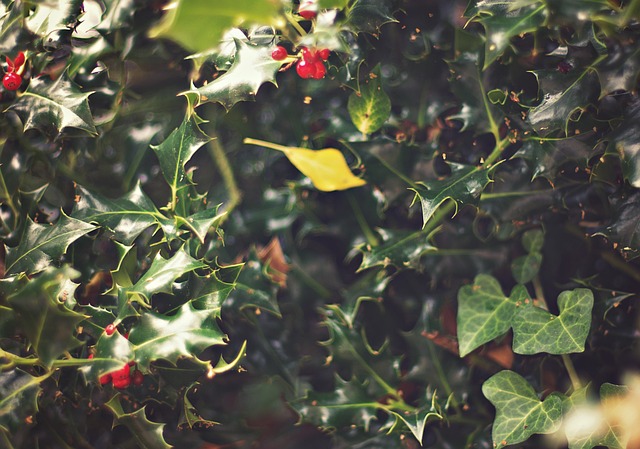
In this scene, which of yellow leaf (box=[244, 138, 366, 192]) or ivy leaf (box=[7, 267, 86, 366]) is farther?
yellow leaf (box=[244, 138, 366, 192])

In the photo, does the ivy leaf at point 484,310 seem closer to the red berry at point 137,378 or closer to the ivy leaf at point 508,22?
the ivy leaf at point 508,22

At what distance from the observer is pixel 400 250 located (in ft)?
2.80

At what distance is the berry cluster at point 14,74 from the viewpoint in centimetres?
82

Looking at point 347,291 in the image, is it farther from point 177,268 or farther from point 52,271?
A: point 52,271

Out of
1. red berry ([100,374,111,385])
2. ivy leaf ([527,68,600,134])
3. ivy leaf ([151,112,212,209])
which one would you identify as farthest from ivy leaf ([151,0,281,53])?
red berry ([100,374,111,385])

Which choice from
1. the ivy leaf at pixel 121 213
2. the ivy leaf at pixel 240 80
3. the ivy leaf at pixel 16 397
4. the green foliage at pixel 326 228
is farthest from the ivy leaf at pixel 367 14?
the ivy leaf at pixel 16 397

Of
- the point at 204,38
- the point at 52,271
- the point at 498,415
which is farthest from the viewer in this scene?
the point at 498,415

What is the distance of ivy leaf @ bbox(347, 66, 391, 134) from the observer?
2.70 feet

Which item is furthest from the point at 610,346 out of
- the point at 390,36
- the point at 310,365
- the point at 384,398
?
the point at 390,36

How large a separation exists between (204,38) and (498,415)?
58cm

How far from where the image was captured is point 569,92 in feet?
2.31

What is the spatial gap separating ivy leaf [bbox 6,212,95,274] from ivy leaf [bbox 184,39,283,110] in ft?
0.75

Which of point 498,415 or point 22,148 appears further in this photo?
point 22,148

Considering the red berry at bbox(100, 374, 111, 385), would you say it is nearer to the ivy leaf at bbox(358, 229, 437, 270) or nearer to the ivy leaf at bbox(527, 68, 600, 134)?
the ivy leaf at bbox(358, 229, 437, 270)
